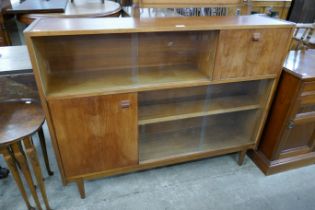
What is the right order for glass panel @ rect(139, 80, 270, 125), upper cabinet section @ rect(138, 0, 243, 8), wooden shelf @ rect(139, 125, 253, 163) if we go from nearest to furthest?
upper cabinet section @ rect(138, 0, 243, 8)
glass panel @ rect(139, 80, 270, 125)
wooden shelf @ rect(139, 125, 253, 163)

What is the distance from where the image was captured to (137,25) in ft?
3.51

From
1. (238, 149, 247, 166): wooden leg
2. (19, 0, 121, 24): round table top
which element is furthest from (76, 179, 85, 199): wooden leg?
(19, 0, 121, 24): round table top

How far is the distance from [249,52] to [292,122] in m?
0.60

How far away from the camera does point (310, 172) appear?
1.73 metres

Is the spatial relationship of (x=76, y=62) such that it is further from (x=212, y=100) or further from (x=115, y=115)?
(x=212, y=100)

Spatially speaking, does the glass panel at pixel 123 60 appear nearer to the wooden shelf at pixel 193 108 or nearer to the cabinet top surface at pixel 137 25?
the cabinet top surface at pixel 137 25

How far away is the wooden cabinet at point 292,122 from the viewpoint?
4.49 feet

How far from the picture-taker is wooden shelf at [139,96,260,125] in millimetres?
1402

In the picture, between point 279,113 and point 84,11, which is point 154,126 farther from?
point 84,11

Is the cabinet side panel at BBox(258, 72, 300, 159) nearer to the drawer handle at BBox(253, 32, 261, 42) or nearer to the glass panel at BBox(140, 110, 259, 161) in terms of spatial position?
the glass panel at BBox(140, 110, 259, 161)

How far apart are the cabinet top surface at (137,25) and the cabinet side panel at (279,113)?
0.35 metres

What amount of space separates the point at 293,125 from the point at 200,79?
744 millimetres

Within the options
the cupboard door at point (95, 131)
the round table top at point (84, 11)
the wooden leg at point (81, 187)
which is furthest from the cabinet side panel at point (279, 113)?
the round table top at point (84, 11)

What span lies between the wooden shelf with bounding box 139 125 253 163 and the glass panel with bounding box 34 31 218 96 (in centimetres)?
51
